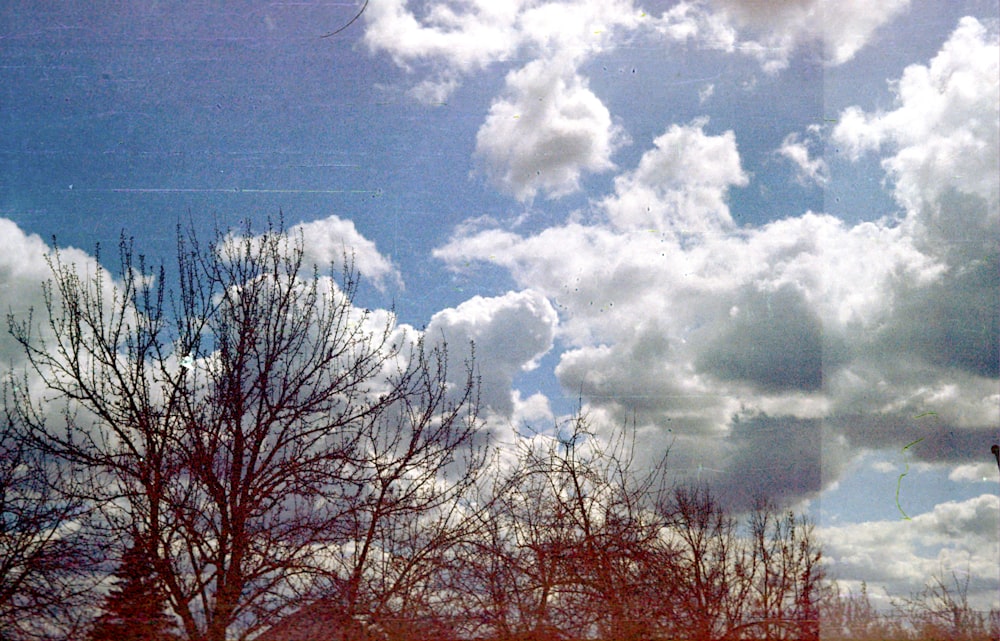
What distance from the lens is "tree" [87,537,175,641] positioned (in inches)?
181

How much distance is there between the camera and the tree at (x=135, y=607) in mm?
4586

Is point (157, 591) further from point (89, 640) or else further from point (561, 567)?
point (561, 567)

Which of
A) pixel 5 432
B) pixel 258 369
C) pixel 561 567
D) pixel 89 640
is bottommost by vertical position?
pixel 89 640

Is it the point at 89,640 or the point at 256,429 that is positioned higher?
the point at 256,429

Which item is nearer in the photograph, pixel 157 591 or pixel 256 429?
pixel 157 591

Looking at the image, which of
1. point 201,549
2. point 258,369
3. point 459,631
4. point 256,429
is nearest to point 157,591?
point 201,549

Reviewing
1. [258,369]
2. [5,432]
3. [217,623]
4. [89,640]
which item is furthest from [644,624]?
[5,432]

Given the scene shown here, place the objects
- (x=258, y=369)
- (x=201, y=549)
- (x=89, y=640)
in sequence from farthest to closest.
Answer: (x=258, y=369), (x=201, y=549), (x=89, y=640)

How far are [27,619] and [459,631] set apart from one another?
253 cm

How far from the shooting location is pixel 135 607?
15.2 ft

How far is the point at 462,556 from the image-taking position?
5047 mm

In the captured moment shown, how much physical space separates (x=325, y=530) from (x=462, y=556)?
0.88 meters

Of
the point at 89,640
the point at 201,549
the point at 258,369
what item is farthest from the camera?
the point at 258,369

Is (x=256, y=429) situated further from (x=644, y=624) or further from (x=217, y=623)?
(x=644, y=624)
